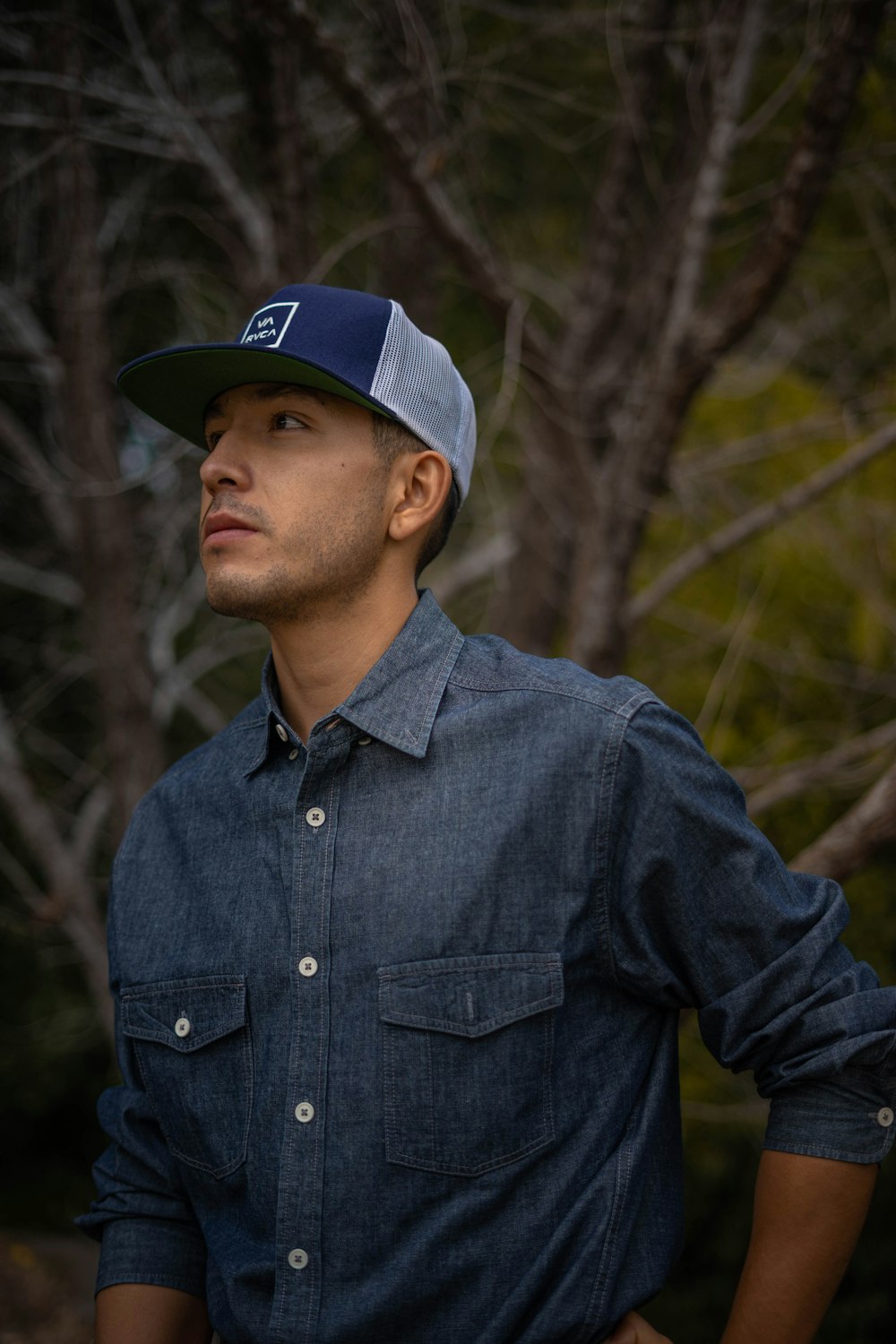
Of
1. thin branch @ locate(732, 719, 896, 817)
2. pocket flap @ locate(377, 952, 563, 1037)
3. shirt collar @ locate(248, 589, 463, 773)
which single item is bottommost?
pocket flap @ locate(377, 952, 563, 1037)

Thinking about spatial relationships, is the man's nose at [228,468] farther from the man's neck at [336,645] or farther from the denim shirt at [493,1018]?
the denim shirt at [493,1018]

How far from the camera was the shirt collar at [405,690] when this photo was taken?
159 cm

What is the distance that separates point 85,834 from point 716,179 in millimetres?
3058

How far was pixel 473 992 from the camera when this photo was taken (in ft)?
4.79

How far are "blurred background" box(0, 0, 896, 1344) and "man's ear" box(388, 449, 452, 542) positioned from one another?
0.82 metres

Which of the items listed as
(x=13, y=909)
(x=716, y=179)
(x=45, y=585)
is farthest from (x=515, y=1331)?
(x=13, y=909)

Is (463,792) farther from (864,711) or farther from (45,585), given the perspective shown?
(45,585)

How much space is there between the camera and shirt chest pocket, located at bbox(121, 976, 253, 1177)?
1.57 metres

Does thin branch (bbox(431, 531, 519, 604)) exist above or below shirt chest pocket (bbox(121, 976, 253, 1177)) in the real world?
above

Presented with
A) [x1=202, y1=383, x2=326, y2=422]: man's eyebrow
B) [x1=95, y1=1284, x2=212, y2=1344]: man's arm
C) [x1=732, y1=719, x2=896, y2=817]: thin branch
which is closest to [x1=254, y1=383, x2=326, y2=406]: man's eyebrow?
[x1=202, y1=383, x2=326, y2=422]: man's eyebrow

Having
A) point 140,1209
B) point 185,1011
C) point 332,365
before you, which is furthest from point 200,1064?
point 332,365

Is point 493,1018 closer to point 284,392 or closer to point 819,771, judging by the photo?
point 284,392

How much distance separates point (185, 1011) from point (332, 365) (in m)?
0.98

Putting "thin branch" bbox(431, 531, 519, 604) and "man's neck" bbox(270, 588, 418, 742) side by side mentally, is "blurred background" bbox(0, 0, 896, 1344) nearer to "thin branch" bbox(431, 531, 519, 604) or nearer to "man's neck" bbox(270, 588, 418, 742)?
"thin branch" bbox(431, 531, 519, 604)
